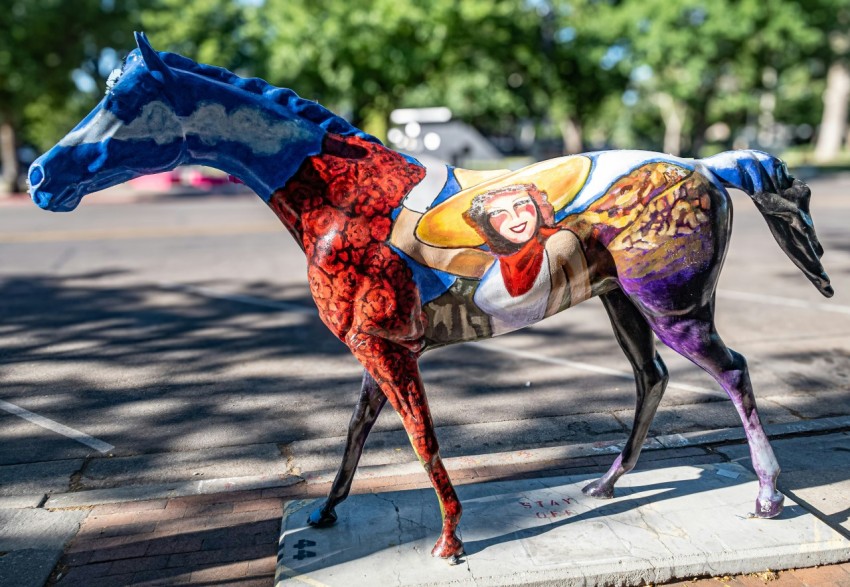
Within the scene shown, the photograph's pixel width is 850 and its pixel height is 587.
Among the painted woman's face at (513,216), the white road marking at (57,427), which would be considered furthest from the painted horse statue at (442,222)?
the white road marking at (57,427)

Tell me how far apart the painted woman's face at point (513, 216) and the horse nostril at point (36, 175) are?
1.72m

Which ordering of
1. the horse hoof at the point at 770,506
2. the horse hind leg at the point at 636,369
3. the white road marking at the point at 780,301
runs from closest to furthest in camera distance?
the horse hoof at the point at 770,506 < the horse hind leg at the point at 636,369 < the white road marking at the point at 780,301

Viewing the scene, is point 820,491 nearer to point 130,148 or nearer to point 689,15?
point 130,148

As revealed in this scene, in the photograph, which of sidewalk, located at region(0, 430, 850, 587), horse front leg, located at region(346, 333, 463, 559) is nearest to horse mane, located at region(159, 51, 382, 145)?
horse front leg, located at region(346, 333, 463, 559)

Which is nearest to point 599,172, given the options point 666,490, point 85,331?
point 666,490

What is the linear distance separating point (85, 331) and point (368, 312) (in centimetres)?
603

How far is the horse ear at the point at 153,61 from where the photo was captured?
2.65 metres

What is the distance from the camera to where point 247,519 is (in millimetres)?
3873

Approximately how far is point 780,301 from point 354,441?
22.8ft

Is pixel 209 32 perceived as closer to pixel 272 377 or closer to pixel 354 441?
pixel 272 377

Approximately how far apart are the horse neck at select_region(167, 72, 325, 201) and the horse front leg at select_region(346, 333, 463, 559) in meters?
0.77

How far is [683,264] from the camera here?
124 inches

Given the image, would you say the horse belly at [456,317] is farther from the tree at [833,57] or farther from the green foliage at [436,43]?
the tree at [833,57]

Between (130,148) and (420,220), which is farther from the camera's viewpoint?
(420,220)
